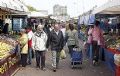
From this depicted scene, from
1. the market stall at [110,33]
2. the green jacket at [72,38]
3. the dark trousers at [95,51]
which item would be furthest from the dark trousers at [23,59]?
the market stall at [110,33]

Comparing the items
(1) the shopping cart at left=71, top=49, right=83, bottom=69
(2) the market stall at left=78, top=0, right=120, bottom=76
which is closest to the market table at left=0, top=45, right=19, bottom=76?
(1) the shopping cart at left=71, top=49, right=83, bottom=69

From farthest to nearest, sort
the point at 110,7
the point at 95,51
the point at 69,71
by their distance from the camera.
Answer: the point at 95,51
the point at 69,71
the point at 110,7

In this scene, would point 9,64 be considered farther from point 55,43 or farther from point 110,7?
point 110,7

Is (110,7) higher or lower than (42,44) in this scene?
higher

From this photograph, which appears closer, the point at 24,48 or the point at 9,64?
the point at 9,64

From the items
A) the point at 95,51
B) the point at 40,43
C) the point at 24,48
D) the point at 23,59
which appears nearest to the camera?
the point at 40,43

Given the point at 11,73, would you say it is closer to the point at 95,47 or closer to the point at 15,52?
the point at 15,52

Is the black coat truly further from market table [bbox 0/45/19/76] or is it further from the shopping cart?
market table [bbox 0/45/19/76]

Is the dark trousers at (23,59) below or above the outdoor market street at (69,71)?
above

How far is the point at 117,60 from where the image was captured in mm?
10008

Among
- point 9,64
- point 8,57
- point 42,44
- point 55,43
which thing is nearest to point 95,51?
point 55,43

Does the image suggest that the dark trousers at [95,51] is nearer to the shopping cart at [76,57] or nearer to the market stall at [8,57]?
the shopping cart at [76,57]

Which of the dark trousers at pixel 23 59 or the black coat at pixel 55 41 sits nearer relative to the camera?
the black coat at pixel 55 41

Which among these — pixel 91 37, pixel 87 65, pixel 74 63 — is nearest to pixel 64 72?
pixel 74 63
